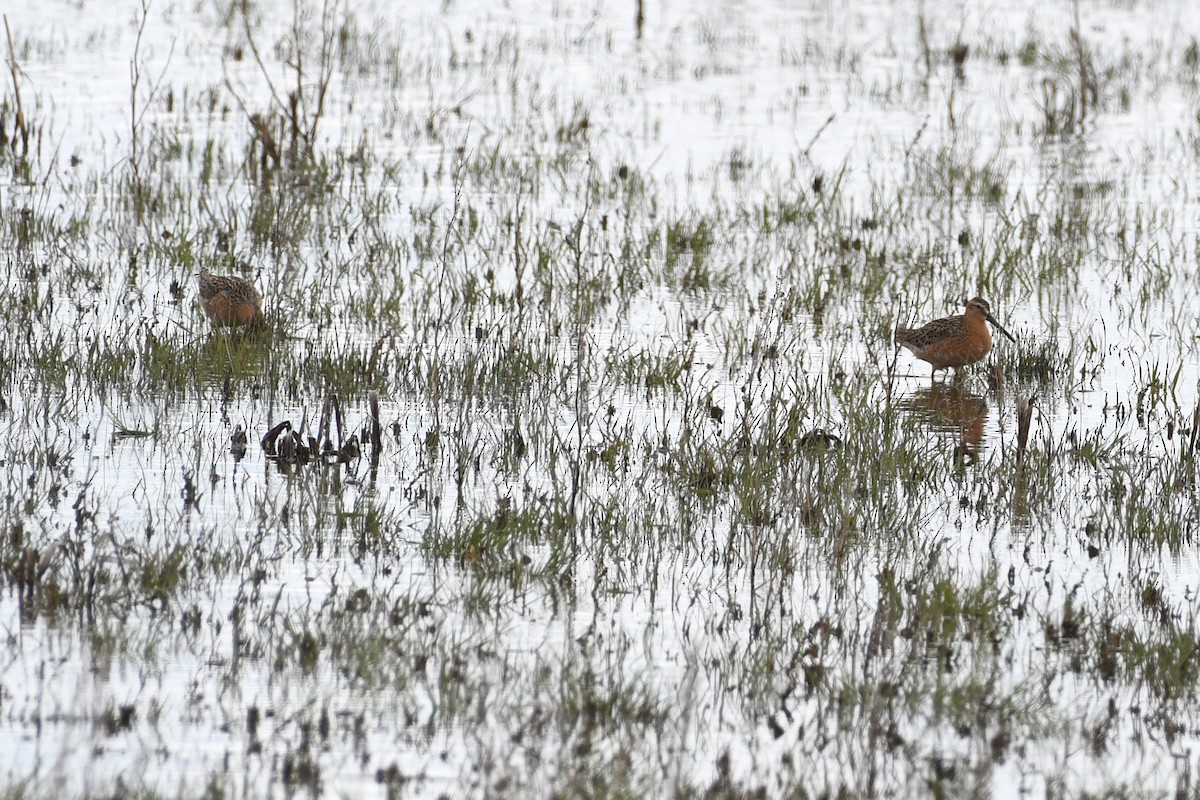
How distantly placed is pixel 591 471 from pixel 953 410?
94.5 inches

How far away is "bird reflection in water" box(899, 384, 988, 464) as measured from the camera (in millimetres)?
7477

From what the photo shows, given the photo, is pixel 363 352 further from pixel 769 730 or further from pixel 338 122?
pixel 338 122

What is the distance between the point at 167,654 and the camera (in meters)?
4.54

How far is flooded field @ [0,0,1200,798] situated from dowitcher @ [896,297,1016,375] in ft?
0.61

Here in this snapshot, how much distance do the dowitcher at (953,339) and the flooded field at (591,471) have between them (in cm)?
18

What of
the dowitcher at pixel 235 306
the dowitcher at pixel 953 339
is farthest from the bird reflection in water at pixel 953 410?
the dowitcher at pixel 235 306

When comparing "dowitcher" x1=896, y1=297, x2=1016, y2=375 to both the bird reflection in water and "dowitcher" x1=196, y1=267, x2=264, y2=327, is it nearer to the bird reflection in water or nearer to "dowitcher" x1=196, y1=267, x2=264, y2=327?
the bird reflection in water

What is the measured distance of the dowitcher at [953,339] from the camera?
27.6 feet

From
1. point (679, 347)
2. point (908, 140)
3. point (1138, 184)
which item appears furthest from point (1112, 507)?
point (908, 140)

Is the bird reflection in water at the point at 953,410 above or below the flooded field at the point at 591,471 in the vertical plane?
below

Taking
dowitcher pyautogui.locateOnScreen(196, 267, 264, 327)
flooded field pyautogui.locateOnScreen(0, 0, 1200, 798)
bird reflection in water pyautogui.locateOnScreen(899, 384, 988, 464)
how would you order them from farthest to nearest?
1. dowitcher pyautogui.locateOnScreen(196, 267, 264, 327)
2. bird reflection in water pyautogui.locateOnScreen(899, 384, 988, 464)
3. flooded field pyautogui.locateOnScreen(0, 0, 1200, 798)

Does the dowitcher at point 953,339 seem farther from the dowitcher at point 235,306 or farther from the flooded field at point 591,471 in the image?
the dowitcher at point 235,306

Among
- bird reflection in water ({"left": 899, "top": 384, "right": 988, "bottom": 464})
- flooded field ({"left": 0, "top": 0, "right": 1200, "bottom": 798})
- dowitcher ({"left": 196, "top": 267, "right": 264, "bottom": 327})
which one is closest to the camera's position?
flooded field ({"left": 0, "top": 0, "right": 1200, "bottom": 798})

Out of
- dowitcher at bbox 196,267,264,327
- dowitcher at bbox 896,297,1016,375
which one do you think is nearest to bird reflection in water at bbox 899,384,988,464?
dowitcher at bbox 896,297,1016,375
